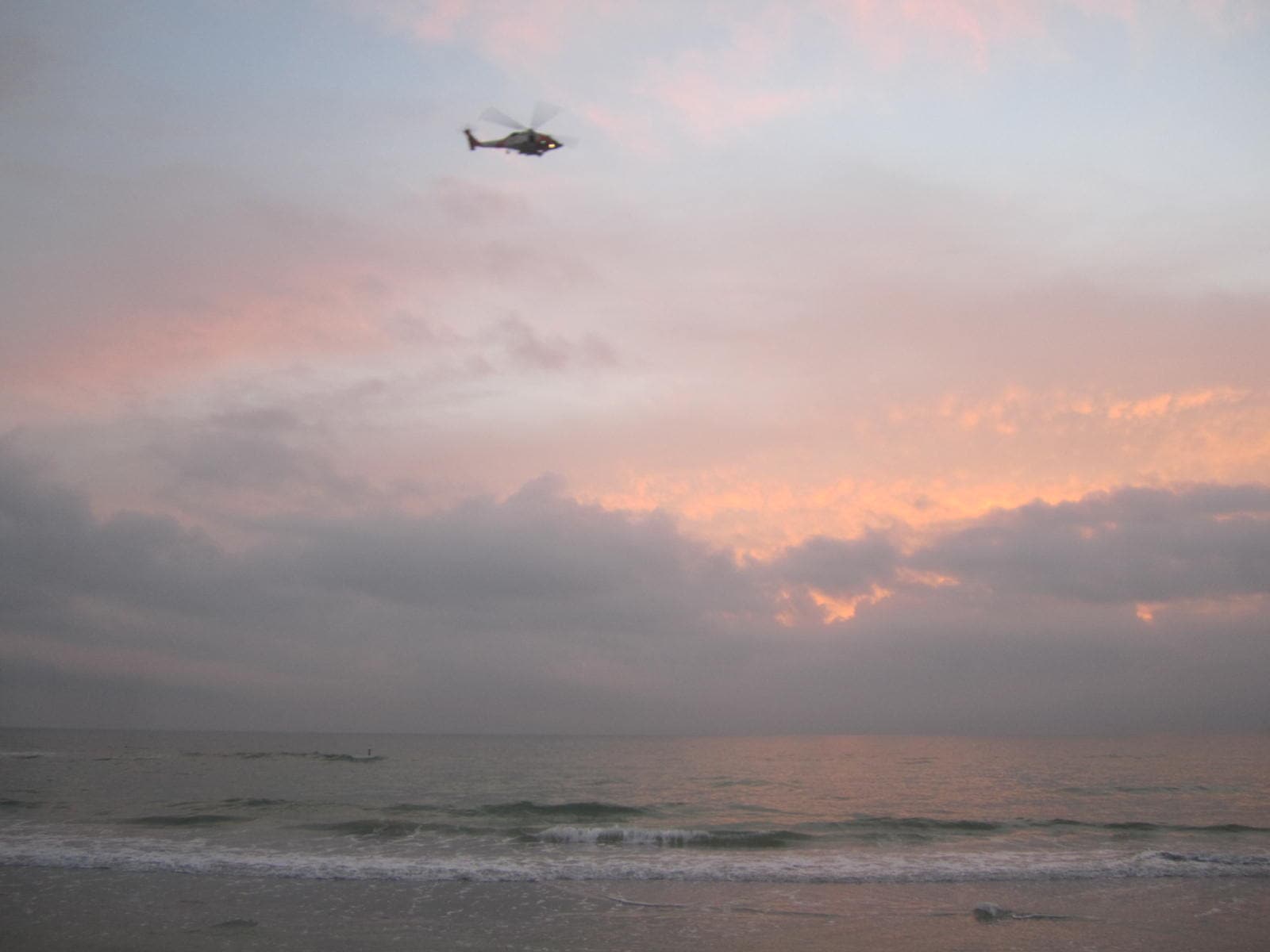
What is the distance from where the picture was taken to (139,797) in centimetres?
4025

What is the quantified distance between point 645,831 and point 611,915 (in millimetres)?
12659

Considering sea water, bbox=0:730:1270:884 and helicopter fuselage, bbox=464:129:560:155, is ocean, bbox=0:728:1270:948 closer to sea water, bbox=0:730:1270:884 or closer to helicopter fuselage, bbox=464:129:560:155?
sea water, bbox=0:730:1270:884

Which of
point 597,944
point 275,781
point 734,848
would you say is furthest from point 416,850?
point 275,781

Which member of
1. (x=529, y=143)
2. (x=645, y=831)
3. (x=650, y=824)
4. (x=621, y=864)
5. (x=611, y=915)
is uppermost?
(x=529, y=143)

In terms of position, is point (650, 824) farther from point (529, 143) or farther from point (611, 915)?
point (529, 143)

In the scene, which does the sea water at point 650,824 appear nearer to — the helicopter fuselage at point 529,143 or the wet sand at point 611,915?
the wet sand at point 611,915

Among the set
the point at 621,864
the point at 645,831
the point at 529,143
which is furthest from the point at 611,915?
the point at 529,143

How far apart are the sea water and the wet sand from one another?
1.38 metres

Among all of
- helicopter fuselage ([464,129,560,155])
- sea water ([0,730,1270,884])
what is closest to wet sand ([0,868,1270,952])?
sea water ([0,730,1270,884])

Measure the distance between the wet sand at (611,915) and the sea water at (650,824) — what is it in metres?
1.38

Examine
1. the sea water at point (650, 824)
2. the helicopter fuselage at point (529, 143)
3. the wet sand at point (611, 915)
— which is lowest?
the sea water at point (650, 824)

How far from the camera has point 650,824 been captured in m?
32.0

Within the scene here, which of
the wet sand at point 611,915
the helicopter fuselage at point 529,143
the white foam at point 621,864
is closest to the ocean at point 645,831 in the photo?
the white foam at point 621,864

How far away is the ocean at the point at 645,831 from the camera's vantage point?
21234 millimetres
